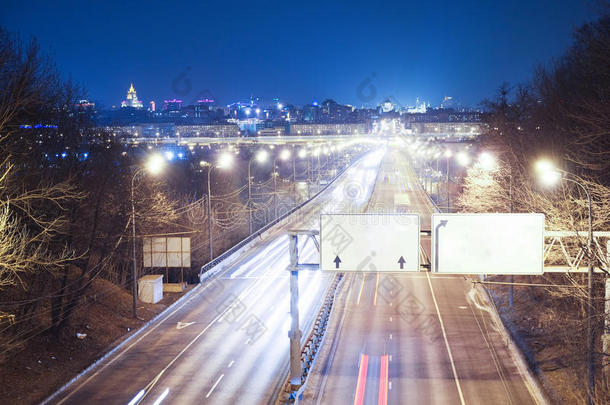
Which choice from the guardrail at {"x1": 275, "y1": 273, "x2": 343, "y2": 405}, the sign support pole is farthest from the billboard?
the sign support pole

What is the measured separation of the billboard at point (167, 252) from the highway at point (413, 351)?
7.15 metres

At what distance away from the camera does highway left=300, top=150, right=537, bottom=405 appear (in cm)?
1321

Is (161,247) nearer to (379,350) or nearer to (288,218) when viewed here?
(379,350)

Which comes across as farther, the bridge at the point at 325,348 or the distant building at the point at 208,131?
the distant building at the point at 208,131

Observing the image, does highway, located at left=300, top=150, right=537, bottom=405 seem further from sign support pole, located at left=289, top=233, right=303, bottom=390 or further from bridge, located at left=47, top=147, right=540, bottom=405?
sign support pole, located at left=289, top=233, right=303, bottom=390

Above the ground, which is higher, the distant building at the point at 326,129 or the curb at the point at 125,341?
the distant building at the point at 326,129

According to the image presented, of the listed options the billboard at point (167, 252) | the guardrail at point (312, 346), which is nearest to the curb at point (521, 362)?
the guardrail at point (312, 346)

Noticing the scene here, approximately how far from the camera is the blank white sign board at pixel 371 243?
11.2 meters

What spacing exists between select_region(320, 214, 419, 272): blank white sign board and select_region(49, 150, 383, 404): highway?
4403 mm

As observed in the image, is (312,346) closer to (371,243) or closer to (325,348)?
(325,348)

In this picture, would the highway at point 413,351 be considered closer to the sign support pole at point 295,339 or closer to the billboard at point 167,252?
the sign support pole at point 295,339

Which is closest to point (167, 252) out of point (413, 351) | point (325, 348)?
point (325, 348)

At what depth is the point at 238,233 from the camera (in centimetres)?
4294

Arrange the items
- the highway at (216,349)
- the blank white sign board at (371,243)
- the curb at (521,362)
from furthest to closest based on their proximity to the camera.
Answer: the highway at (216,349) < the curb at (521,362) < the blank white sign board at (371,243)
